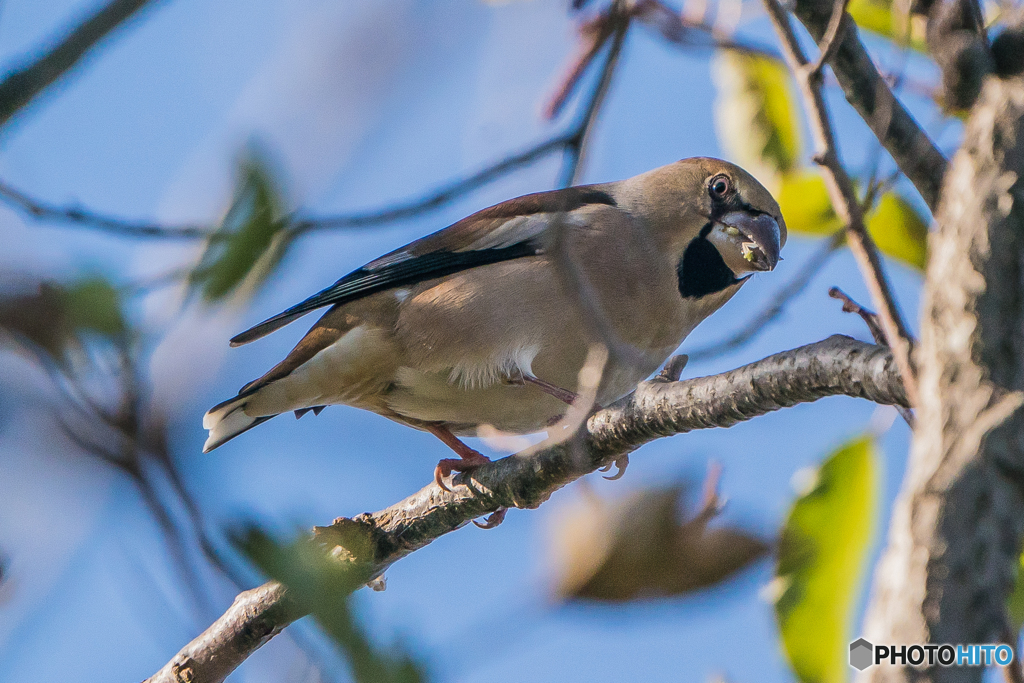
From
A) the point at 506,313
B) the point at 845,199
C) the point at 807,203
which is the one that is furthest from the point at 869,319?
the point at 506,313

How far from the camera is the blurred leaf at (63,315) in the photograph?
1099mm

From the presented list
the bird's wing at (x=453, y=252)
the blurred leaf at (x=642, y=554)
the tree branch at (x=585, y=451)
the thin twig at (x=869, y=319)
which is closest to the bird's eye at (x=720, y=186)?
the bird's wing at (x=453, y=252)

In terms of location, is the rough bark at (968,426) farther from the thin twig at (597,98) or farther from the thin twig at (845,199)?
the thin twig at (597,98)

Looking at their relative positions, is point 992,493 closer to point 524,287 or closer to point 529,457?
point 529,457

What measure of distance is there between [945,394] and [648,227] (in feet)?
12.6

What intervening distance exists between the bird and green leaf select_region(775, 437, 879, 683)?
4.80 feet

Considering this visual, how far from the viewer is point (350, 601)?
1216 millimetres

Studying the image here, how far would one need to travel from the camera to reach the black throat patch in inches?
202

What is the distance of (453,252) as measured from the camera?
526 cm

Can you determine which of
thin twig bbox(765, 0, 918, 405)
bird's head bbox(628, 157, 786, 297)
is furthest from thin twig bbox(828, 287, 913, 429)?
bird's head bbox(628, 157, 786, 297)

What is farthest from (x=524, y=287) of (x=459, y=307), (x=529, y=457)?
(x=529, y=457)

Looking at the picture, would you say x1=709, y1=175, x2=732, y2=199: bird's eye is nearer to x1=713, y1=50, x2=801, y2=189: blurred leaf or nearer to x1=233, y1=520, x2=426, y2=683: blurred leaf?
x1=713, y1=50, x2=801, y2=189: blurred leaf

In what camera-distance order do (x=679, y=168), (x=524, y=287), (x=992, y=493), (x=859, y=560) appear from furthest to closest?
1. (x=679, y=168)
2. (x=524, y=287)
3. (x=859, y=560)
4. (x=992, y=493)

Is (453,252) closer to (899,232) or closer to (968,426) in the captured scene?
(899,232)
